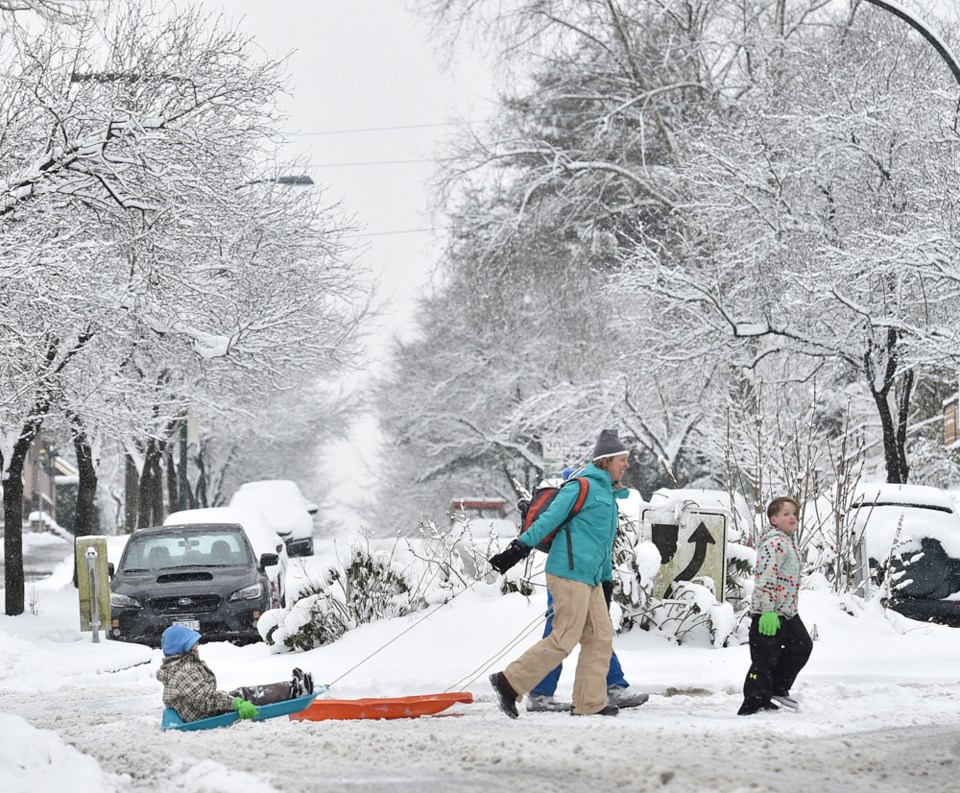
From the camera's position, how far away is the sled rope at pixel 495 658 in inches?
392

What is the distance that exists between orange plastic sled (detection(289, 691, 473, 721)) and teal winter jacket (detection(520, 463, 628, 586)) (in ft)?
3.38

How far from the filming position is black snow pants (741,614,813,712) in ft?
27.0

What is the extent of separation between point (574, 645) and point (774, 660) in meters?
1.13

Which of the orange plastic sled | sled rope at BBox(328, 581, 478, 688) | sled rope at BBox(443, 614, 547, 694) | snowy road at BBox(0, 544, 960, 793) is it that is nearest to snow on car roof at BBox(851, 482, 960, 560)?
snowy road at BBox(0, 544, 960, 793)

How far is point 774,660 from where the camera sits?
828 cm

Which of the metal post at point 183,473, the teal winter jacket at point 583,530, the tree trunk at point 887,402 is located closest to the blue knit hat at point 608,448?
the teal winter jacket at point 583,530

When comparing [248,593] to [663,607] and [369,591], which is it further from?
[663,607]

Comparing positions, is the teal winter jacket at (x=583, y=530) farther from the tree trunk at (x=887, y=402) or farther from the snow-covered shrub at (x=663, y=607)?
the tree trunk at (x=887, y=402)

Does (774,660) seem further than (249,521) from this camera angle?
No

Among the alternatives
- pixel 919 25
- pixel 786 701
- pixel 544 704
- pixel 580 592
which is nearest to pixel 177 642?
pixel 544 704

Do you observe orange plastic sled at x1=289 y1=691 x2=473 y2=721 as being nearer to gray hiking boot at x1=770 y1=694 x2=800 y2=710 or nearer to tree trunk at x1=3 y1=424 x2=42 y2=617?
gray hiking boot at x1=770 y1=694 x2=800 y2=710

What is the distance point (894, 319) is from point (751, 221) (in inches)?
151

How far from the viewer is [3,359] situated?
16.8 m

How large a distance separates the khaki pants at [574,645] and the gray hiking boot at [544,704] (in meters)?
0.27
